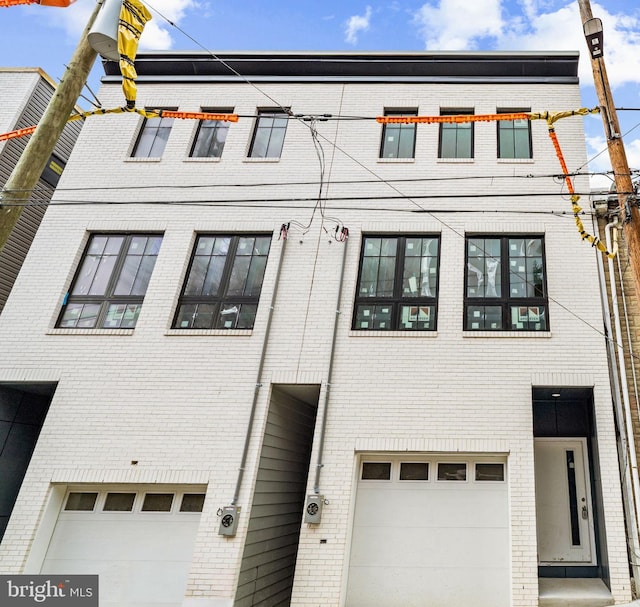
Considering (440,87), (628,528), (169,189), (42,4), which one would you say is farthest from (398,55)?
(628,528)

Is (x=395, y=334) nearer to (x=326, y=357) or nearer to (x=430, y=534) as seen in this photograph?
(x=326, y=357)

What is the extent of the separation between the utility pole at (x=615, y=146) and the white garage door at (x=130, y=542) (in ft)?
23.9

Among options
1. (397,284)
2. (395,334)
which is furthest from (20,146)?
(395,334)

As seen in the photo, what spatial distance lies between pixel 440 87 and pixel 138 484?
401 inches

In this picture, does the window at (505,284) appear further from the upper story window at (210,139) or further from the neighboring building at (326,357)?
the upper story window at (210,139)

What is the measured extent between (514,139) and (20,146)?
11919 mm

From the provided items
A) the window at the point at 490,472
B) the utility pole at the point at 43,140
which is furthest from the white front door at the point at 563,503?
the utility pole at the point at 43,140

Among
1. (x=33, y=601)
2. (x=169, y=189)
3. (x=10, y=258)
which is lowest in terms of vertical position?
(x=33, y=601)

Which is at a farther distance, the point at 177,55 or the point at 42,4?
the point at 177,55

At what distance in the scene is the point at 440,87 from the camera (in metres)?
10.2

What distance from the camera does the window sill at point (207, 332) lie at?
8.10 meters

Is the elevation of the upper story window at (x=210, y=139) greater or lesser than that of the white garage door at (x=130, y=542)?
greater

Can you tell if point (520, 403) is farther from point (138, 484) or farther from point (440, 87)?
point (440, 87)

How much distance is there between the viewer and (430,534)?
270 inches
